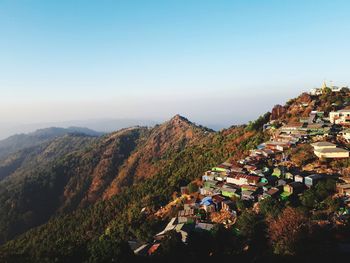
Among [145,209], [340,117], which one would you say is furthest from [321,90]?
[145,209]

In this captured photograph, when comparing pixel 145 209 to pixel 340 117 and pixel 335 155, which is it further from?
pixel 340 117

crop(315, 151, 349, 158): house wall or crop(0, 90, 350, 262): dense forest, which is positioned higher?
crop(315, 151, 349, 158): house wall

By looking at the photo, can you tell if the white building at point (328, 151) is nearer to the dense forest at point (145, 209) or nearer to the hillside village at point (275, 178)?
the hillside village at point (275, 178)

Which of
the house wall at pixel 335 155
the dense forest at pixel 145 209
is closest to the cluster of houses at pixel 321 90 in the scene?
the dense forest at pixel 145 209

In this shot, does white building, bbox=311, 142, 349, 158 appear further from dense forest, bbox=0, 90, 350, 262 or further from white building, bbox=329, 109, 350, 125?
white building, bbox=329, 109, 350, 125

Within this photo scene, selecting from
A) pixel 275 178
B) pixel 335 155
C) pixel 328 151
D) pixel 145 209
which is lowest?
pixel 145 209

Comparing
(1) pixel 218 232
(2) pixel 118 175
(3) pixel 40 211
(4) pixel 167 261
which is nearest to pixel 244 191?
(1) pixel 218 232

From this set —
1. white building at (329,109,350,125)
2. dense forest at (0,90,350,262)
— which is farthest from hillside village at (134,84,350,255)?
dense forest at (0,90,350,262)

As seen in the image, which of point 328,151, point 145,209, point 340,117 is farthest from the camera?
point 340,117

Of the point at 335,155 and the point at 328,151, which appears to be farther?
the point at 328,151

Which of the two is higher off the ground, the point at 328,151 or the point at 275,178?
the point at 328,151
